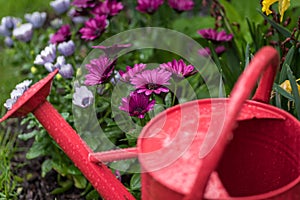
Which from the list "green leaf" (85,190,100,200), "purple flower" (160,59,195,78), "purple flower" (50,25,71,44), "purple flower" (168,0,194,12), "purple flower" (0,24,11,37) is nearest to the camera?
"purple flower" (160,59,195,78)

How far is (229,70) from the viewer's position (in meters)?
1.92

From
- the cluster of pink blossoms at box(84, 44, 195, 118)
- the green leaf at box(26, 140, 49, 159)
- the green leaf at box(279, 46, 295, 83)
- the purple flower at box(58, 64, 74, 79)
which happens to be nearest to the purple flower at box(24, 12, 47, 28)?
the purple flower at box(58, 64, 74, 79)

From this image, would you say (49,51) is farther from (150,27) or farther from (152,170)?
(152,170)

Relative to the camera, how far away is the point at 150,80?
4.96ft

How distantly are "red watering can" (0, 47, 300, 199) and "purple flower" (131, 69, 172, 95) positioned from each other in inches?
8.8

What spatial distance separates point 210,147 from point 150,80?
43 cm

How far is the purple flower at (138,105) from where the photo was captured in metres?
1.52

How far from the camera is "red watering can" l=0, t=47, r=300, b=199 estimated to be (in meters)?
1.03

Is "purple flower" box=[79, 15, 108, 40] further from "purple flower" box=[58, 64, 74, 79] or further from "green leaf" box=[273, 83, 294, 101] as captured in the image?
"green leaf" box=[273, 83, 294, 101]

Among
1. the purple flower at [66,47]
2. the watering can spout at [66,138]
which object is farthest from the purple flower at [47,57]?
the watering can spout at [66,138]

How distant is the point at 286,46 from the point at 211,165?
90 cm

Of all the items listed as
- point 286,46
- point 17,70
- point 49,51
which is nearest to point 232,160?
point 286,46

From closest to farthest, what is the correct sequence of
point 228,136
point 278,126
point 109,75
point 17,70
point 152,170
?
1. point 228,136
2. point 152,170
3. point 278,126
4. point 109,75
5. point 17,70

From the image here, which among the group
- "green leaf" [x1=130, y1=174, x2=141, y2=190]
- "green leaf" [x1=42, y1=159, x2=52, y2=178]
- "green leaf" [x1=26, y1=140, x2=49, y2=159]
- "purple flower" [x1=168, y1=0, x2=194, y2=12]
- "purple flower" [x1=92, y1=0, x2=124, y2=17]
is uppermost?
"purple flower" [x1=92, y1=0, x2=124, y2=17]
